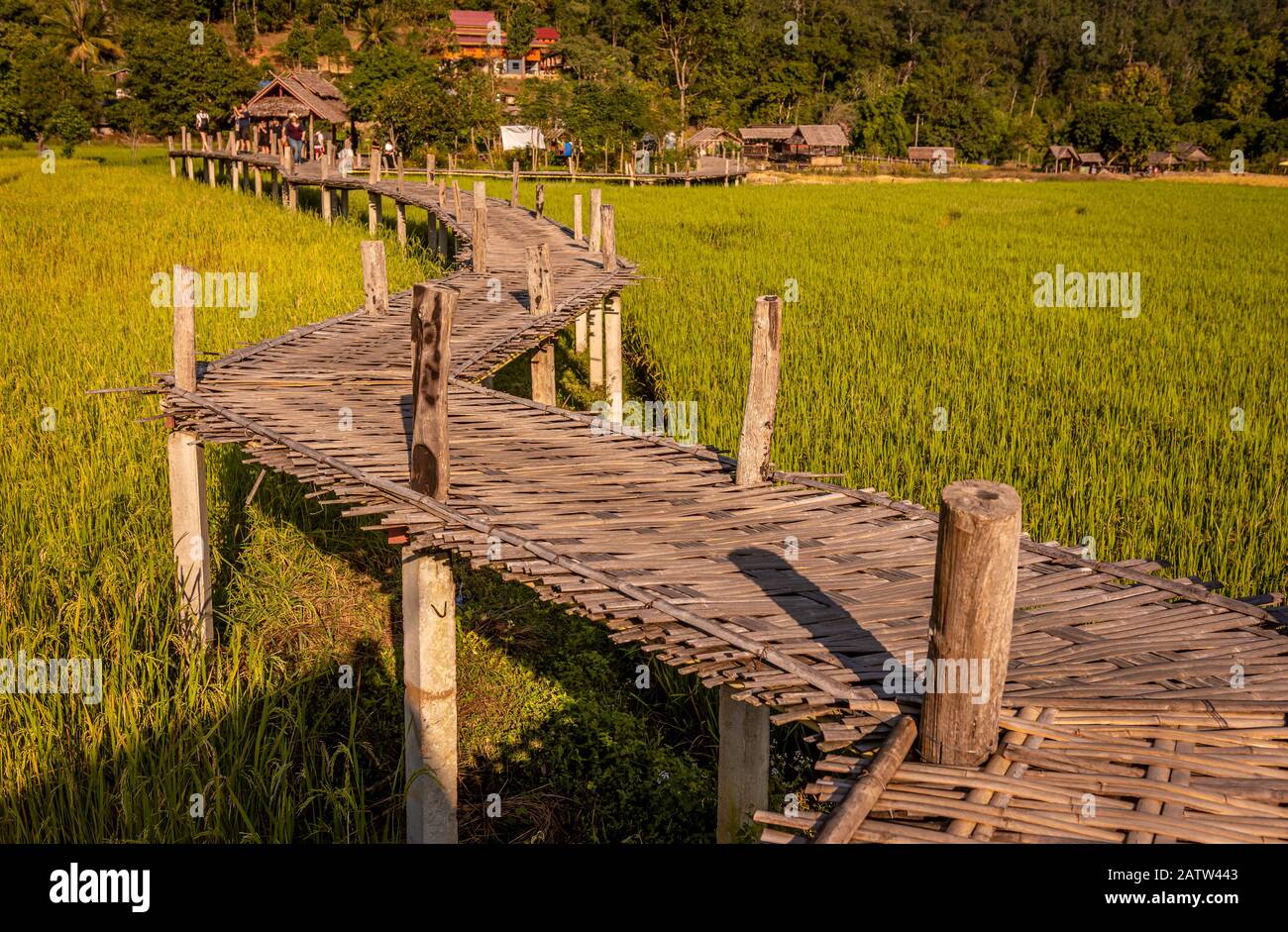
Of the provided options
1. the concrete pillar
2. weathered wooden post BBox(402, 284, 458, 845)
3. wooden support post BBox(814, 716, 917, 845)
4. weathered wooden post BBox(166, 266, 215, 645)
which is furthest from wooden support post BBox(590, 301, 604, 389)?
wooden support post BBox(814, 716, 917, 845)

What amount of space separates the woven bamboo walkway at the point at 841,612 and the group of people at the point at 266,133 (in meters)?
21.3

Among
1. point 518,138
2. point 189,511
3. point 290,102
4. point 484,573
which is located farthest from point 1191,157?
point 189,511

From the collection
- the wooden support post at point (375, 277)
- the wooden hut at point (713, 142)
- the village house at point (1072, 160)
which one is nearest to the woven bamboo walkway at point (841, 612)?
the wooden support post at point (375, 277)

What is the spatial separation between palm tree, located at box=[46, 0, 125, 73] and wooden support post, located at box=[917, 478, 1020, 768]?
155 ft

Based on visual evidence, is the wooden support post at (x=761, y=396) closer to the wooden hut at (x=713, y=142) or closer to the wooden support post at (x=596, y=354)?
the wooden support post at (x=596, y=354)

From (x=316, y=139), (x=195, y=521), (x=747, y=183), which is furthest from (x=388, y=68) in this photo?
(x=195, y=521)

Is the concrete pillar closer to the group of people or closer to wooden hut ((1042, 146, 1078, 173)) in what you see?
the group of people

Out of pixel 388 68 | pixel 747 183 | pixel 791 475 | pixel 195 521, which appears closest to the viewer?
pixel 791 475

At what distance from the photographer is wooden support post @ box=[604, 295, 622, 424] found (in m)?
11.0

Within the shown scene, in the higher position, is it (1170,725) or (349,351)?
(349,351)

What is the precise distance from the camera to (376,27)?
5806 centimetres

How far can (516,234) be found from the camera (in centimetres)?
1603
